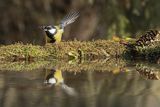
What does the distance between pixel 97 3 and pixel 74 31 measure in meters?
0.40

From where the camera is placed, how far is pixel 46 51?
257cm

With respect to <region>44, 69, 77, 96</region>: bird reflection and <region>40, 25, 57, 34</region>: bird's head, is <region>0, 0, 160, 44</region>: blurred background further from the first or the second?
<region>44, 69, 77, 96</region>: bird reflection

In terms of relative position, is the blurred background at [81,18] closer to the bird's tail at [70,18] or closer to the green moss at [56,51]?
the bird's tail at [70,18]

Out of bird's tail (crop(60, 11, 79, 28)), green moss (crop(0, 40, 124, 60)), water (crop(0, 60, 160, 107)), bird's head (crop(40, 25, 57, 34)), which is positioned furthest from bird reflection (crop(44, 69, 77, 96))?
bird's tail (crop(60, 11, 79, 28))

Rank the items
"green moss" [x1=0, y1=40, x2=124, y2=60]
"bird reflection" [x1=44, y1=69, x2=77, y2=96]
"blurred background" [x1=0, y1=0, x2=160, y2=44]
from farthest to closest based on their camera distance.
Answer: "blurred background" [x1=0, y1=0, x2=160, y2=44]
"green moss" [x1=0, y1=40, x2=124, y2=60]
"bird reflection" [x1=44, y1=69, x2=77, y2=96]

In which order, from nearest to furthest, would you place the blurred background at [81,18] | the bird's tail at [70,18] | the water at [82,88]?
1. the water at [82,88]
2. the bird's tail at [70,18]
3. the blurred background at [81,18]

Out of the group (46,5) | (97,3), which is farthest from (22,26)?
(97,3)

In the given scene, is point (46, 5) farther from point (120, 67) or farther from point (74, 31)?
point (120, 67)

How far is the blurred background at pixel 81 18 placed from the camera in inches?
179

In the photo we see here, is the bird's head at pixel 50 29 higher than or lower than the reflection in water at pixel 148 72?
higher

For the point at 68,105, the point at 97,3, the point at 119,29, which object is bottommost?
the point at 68,105

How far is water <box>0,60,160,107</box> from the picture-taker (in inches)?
67.7

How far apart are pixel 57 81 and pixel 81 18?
373cm

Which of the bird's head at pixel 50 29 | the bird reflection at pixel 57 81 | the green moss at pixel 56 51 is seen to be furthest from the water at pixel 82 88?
the bird's head at pixel 50 29
